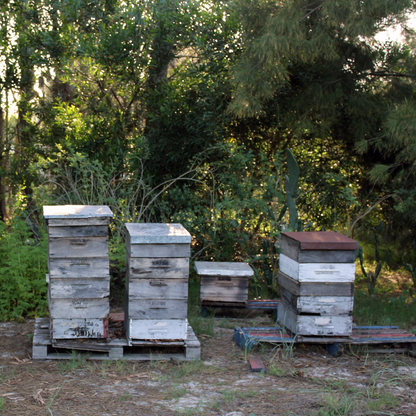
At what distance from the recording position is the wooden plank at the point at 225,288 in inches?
188

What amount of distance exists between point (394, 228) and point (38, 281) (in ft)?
15.1

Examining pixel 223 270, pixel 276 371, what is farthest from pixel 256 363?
pixel 223 270

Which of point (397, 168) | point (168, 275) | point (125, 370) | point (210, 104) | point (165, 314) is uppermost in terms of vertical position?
point (210, 104)

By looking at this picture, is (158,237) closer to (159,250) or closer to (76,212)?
(159,250)

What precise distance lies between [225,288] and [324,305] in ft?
4.08

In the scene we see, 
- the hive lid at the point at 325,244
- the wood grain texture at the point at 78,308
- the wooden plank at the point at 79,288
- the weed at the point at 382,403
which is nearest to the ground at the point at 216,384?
the weed at the point at 382,403

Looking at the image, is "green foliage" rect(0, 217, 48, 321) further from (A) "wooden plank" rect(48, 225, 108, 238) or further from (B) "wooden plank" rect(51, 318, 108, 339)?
(A) "wooden plank" rect(48, 225, 108, 238)

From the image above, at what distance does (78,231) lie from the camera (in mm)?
3475

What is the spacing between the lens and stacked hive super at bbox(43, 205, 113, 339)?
3459 millimetres

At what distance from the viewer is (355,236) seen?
23.1 ft

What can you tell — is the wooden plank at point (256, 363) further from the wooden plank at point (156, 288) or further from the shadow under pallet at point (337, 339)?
the wooden plank at point (156, 288)

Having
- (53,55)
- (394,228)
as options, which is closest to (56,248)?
(53,55)

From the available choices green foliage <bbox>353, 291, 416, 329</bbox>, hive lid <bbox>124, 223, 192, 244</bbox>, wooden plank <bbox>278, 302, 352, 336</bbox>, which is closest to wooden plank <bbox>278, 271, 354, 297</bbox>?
wooden plank <bbox>278, 302, 352, 336</bbox>

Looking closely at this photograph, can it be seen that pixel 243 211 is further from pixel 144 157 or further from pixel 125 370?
pixel 125 370
